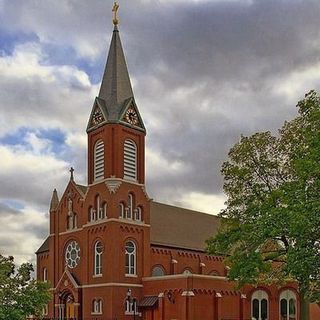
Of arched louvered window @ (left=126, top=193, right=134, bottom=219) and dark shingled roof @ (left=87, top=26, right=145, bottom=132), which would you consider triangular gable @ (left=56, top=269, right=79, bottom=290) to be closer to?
arched louvered window @ (left=126, top=193, right=134, bottom=219)

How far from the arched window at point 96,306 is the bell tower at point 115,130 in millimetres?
10706

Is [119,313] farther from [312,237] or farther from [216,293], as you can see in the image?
[312,237]

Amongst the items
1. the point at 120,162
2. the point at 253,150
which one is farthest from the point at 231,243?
the point at 120,162

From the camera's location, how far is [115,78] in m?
57.5

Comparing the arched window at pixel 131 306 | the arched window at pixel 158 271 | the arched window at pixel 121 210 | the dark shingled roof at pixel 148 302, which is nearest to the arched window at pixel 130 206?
the arched window at pixel 121 210

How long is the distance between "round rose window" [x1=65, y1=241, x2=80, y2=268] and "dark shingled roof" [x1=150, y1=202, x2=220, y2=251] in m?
7.11

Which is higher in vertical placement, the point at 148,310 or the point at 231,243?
the point at 231,243

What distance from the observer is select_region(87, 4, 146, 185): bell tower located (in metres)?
54.8

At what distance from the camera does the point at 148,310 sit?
171 feet

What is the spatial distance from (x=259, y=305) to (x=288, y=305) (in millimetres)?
2695

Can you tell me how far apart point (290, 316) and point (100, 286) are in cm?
1794

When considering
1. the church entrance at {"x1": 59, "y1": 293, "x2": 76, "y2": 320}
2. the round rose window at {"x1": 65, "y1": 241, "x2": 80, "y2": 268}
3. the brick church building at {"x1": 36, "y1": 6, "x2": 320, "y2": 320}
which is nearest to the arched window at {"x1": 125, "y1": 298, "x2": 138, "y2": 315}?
the brick church building at {"x1": 36, "y1": 6, "x2": 320, "y2": 320}

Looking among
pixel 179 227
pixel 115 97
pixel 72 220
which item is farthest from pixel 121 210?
pixel 179 227

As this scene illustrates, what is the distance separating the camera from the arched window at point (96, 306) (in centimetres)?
5230
